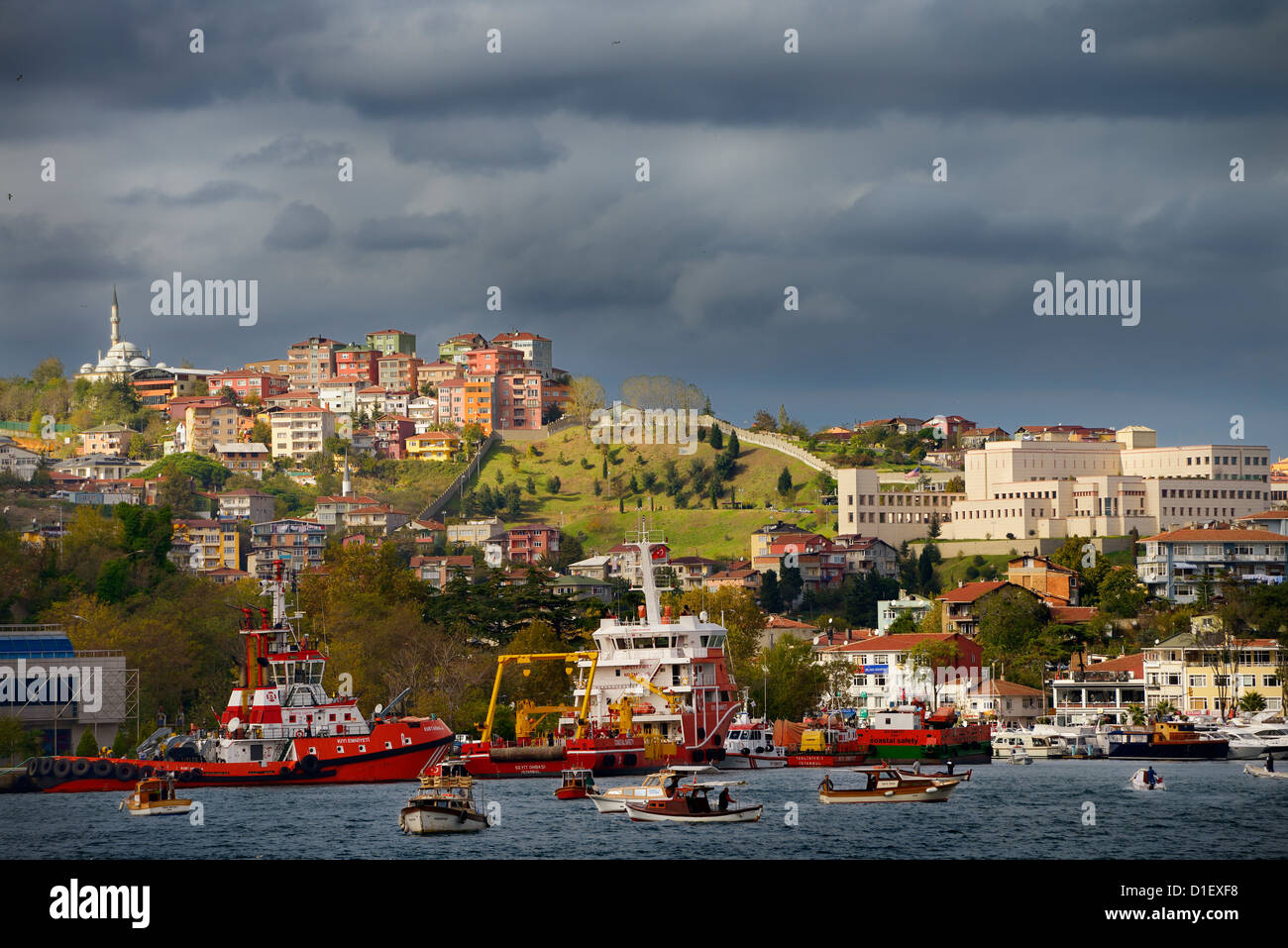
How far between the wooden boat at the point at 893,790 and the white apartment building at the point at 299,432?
5020 inches

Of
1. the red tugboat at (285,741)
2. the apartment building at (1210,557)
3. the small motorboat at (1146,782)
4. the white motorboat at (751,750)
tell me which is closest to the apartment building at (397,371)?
the apartment building at (1210,557)

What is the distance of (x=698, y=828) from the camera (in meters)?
34.5

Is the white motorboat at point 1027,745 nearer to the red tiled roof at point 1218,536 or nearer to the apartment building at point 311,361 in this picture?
the red tiled roof at point 1218,536

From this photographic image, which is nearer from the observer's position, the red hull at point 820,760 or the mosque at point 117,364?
the red hull at point 820,760

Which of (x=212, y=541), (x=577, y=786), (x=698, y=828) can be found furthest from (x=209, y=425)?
(x=698, y=828)

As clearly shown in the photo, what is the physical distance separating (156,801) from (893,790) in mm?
17598

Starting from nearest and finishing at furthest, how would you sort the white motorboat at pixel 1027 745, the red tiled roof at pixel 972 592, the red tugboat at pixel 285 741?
the red tugboat at pixel 285 741 < the white motorboat at pixel 1027 745 < the red tiled roof at pixel 972 592

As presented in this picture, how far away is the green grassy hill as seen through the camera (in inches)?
5226

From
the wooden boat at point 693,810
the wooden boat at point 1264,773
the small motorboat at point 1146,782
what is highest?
the wooden boat at point 693,810

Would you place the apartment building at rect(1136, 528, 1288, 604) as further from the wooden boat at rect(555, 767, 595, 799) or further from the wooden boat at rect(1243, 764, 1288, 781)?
the wooden boat at rect(555, 767, 595, 799)

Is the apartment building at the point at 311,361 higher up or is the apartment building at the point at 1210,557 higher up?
the apartment building at the point at 311,361

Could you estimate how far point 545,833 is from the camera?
33750 millimetres

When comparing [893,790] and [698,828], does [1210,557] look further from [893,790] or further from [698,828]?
[698,828]

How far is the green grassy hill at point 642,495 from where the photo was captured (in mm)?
132750
